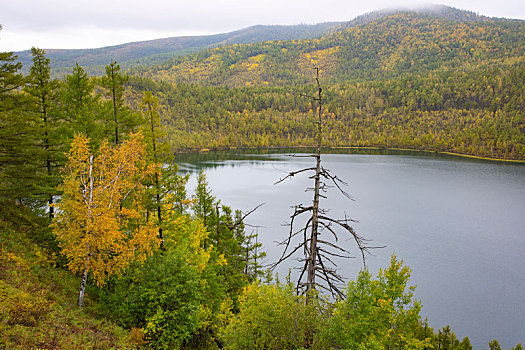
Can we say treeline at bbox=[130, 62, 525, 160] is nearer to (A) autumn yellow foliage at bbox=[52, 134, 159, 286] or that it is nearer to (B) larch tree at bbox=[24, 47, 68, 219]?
(B) larch tree at bbox=[24, 47, 68, 219]

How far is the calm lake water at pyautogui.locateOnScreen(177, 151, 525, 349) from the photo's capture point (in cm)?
2703

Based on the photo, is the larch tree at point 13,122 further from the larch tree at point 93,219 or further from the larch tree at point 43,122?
the larch tree at point 93,219

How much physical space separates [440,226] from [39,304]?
160 ft

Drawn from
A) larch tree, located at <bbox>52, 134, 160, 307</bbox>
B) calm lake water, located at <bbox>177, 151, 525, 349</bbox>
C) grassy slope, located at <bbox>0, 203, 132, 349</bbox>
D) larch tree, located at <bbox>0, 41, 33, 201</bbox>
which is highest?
larch tree, located at <bbox>0, 41, 33, 201</bbox>

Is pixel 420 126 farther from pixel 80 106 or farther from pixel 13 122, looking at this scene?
pixel 13 122

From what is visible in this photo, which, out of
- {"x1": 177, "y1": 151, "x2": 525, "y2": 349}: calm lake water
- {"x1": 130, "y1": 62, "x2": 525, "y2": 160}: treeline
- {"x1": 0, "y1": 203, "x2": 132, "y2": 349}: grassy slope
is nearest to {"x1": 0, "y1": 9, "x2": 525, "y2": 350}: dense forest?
{"x1": 0, "y1": 203, "x2": 132, "y2": 349}: grassy slope

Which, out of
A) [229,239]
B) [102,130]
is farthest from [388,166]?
[102,130]

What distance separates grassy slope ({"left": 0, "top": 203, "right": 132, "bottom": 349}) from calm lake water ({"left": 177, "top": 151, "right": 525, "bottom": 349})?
813cm

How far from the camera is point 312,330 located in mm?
9812

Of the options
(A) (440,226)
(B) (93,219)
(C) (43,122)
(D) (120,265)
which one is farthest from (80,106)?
(A) (440,226)

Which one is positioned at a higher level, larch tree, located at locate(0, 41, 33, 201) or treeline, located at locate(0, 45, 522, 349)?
larch tree, located at locate(0, 41, 33, 201)

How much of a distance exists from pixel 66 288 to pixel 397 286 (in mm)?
13126

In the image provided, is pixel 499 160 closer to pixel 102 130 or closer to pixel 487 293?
pixel 487 293

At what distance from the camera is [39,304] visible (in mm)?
10703
